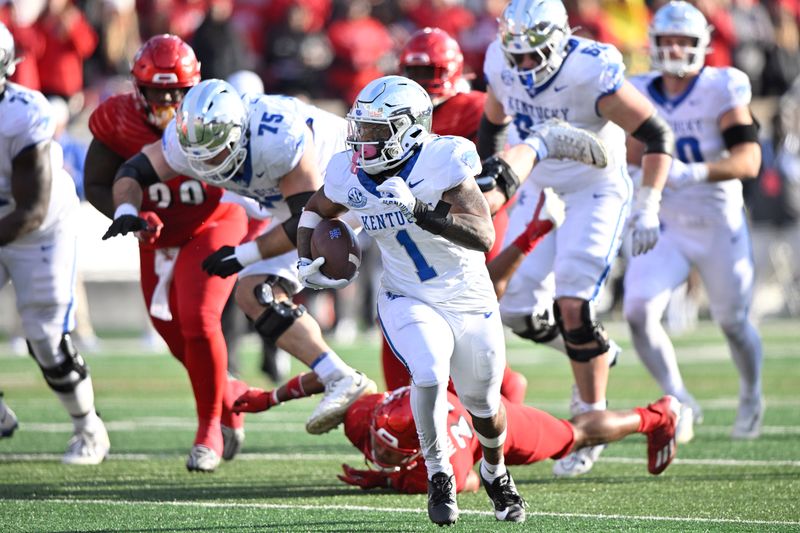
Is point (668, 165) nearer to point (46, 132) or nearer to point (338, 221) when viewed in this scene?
point (338, 221)

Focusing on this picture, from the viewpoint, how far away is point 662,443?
554 cm

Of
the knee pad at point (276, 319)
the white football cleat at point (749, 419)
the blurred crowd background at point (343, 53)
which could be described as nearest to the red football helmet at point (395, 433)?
the knee pad at point (276, 319)

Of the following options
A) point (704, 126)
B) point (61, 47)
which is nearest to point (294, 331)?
point (704, 126)

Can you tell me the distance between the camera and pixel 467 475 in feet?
17.8

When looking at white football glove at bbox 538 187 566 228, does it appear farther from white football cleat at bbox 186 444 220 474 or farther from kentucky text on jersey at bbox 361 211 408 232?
white football cleat at bbox 186 444 220 474

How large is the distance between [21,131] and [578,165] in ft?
8.21

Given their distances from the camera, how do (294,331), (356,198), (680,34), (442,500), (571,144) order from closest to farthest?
1. (442,500)
2. (356,198)
3. (571,144)
4. (294,331)
5. (680,34)

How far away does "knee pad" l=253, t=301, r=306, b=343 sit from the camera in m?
5.95

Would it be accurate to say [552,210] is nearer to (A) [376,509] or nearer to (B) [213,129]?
(B) [213,129]

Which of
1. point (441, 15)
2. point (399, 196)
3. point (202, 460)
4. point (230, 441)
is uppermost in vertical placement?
point (399, 196)

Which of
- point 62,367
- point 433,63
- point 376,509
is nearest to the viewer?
point 376,509

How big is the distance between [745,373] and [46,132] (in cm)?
379

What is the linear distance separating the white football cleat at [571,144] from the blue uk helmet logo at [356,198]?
1.25m

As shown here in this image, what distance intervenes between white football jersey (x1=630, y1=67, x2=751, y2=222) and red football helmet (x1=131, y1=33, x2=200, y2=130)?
8.45 feet
